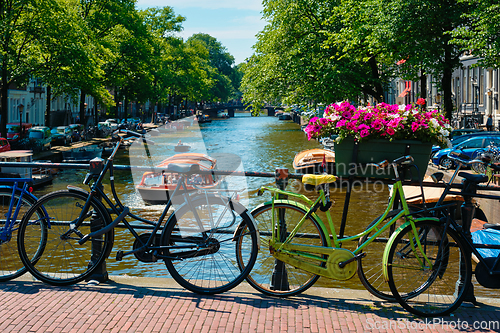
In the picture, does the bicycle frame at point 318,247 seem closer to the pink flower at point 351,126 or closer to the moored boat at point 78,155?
the pink flower at point 351,126

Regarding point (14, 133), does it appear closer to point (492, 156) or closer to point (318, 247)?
point (492, 156)

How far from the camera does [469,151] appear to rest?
2316cm

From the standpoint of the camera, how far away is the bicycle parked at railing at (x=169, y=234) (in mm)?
4691

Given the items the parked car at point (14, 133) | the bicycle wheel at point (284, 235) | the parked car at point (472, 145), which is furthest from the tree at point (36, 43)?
the bicycle wheel at point (284, 235)

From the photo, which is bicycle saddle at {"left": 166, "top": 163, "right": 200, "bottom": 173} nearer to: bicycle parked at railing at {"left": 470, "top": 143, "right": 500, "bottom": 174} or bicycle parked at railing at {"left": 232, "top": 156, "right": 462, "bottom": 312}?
bicycle parked at railing at {"left": 232, "top": 156, "right": 462, "bottom": 312}


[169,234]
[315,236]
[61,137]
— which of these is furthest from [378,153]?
[61,137]

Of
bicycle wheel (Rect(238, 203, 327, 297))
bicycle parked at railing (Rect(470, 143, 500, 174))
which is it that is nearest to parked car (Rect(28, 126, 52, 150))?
bicycle parked at railing (Rect(470, 143, 500, 174))

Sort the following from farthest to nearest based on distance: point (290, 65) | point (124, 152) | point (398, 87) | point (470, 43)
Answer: point (398, 87) < point (124, 152) < point (290, 65) < point (470, 43)

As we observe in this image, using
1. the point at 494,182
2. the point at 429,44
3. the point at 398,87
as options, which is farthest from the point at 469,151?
the point at 398,87

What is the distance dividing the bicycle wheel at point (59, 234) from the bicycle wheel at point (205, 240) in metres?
0.65

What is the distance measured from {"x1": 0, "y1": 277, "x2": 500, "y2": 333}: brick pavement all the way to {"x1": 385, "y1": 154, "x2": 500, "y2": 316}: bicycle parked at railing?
0.47 feet

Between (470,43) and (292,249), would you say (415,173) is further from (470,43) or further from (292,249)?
(470,43)

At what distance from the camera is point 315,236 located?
4664 millimetres

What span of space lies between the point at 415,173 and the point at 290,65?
28479mm
